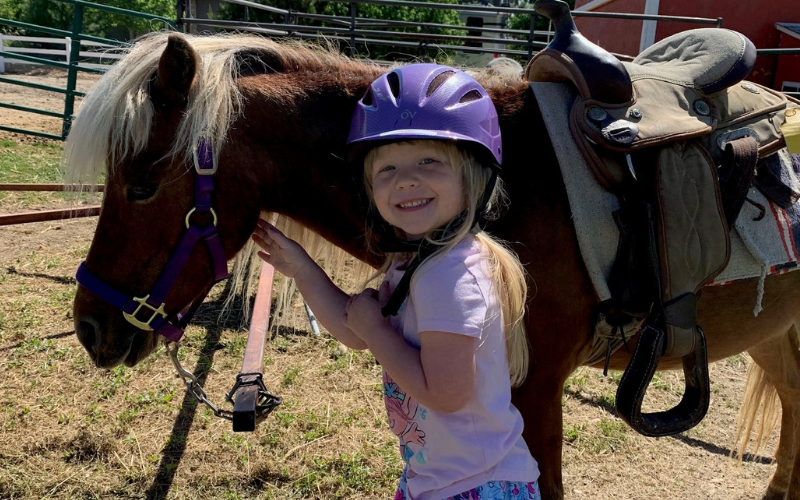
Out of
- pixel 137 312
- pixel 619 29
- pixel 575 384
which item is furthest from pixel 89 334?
pixel 619 29

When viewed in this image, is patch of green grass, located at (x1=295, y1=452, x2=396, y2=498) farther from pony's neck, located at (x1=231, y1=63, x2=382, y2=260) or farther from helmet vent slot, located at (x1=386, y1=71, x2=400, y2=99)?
helmet vent slot, located at (x1=386, y1=71, x2=400, y2=99)

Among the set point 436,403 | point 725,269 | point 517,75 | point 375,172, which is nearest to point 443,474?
point 436,403

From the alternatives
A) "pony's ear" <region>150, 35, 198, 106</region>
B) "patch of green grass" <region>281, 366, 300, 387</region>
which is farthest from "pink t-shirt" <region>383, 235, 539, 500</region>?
"patch of green grass" <region>281, 366, 300, 387</region>

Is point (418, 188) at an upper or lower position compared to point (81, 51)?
lower

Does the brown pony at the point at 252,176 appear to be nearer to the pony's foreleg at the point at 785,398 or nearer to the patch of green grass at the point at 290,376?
the pony's foreleg at the point at 785,398

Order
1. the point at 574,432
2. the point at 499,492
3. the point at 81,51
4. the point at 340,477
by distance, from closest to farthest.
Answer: the point at 499,492 → the point at 340,477 → the point at 574,432 → the point at 81,51

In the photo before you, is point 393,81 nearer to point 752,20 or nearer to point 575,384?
point 575,384

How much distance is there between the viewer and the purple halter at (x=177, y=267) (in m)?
1.57

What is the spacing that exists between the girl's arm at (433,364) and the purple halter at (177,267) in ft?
1.99

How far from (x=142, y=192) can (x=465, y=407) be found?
3.41 feet

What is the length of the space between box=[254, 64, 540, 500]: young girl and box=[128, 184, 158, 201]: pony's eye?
0.59m

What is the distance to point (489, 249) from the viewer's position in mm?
1344

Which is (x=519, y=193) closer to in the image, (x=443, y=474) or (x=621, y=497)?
(x=443, y=474)

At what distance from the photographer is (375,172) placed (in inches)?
55.6
